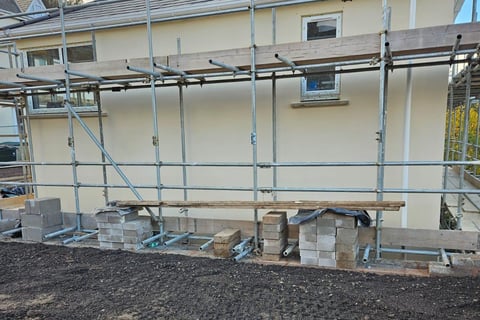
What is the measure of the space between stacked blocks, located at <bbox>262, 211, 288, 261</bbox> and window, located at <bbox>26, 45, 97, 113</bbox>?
4.29 metres

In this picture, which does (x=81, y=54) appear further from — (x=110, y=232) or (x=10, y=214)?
(x=110, y=232)

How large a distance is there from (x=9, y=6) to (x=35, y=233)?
19949mm

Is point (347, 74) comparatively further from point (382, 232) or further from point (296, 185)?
point (382, 232)

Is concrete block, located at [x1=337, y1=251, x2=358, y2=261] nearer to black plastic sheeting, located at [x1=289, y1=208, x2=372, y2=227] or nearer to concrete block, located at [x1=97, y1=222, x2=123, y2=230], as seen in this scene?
black plastic sheeting, located at [x1=289, y1=208, x2=372, y2=227]

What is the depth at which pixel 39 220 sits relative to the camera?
517cm

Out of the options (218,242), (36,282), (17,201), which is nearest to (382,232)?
(218,242)

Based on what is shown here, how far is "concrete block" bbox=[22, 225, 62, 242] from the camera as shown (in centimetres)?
516

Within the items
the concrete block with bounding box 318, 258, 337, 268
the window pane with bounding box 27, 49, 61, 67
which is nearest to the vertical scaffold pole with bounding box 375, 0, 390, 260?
the concrete block with bounding box 318, 258, 337, 268

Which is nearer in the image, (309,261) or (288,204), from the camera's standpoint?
(309,261)

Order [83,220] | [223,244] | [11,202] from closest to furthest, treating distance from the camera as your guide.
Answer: [223,244] < [83,220] < [11,202]

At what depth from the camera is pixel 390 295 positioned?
3.10 m

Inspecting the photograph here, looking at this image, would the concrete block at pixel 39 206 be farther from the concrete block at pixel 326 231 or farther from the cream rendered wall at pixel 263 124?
the concrete block at pixel 326 231

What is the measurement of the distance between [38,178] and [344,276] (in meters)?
6.42

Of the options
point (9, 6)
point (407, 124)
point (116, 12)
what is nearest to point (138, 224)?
point (116, 12)
